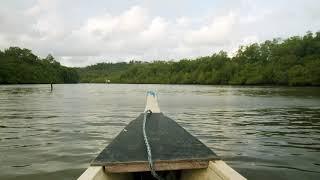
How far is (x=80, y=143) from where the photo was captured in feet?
42.5

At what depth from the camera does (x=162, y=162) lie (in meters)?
5.94

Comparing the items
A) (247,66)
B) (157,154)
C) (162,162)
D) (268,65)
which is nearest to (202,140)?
(157,154)

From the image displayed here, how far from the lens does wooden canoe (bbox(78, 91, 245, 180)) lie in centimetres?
555

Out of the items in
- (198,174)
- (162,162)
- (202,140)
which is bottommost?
(202,140)

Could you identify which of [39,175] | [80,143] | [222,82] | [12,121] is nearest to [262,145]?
[80,143]

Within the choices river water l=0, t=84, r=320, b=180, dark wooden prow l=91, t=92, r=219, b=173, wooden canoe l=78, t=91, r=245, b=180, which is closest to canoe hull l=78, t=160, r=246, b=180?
wooden canoe l=78, t=91, r=245, b=180

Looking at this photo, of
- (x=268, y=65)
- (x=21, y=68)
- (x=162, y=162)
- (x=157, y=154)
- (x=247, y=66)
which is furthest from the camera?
(x=21, y=68)

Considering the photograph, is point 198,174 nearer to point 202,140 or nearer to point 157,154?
point 157,154

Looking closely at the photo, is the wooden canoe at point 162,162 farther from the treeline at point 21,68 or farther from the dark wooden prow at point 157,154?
the treeline at point 21,68

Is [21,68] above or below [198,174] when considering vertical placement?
above

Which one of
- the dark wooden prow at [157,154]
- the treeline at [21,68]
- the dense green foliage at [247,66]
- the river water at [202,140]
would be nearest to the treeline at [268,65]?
the dense green foliage at [247,66]

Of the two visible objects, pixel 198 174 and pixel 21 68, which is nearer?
pixel 198 174

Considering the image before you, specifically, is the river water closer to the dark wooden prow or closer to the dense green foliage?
the dark wooden prow

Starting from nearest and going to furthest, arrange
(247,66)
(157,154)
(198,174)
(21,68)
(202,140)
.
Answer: (198,174) < (157,154) < (202,140) < (247,66) < (21,68)
